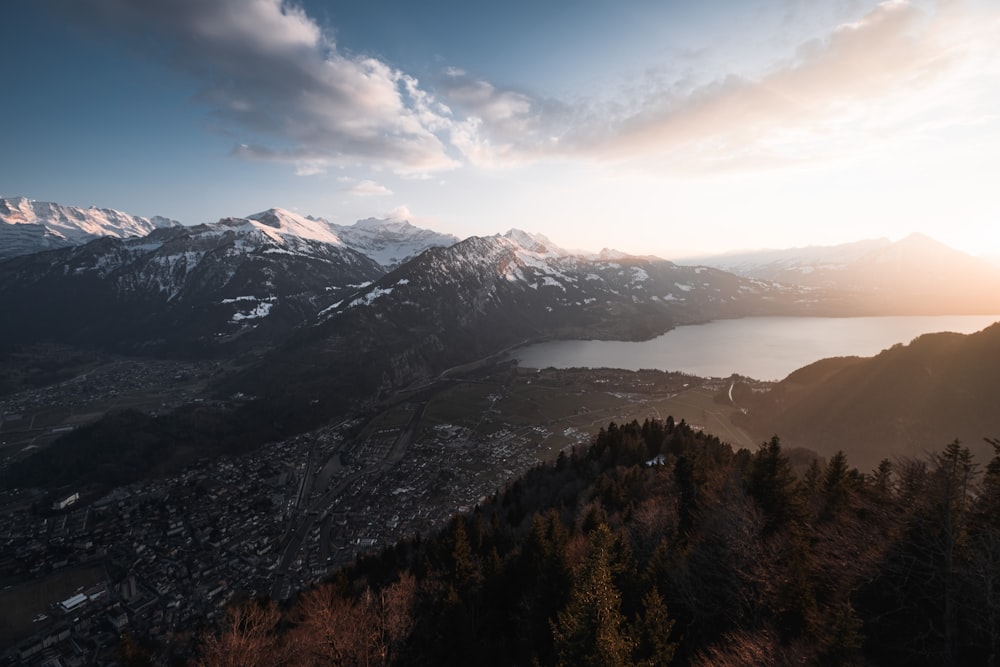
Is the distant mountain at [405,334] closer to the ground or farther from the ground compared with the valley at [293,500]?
farther from the ground

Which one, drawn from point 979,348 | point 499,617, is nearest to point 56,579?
point 499,617

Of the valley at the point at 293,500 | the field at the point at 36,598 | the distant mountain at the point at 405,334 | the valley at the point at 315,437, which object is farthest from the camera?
the distant mountain at the point at 405,334

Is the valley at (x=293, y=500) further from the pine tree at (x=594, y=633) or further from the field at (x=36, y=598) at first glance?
the pine tree at (x=594, y=633)

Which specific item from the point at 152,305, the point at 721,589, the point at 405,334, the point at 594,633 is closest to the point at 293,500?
the point at 721,589

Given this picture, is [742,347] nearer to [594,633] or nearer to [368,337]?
[368,337]

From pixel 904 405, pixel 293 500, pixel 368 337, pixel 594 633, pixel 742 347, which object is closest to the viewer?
pixel 594 633

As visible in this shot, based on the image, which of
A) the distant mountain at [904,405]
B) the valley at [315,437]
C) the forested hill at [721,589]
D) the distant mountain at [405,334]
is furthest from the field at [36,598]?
the distant mountain at [904,405]

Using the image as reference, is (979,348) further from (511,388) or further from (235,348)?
(235,348)
